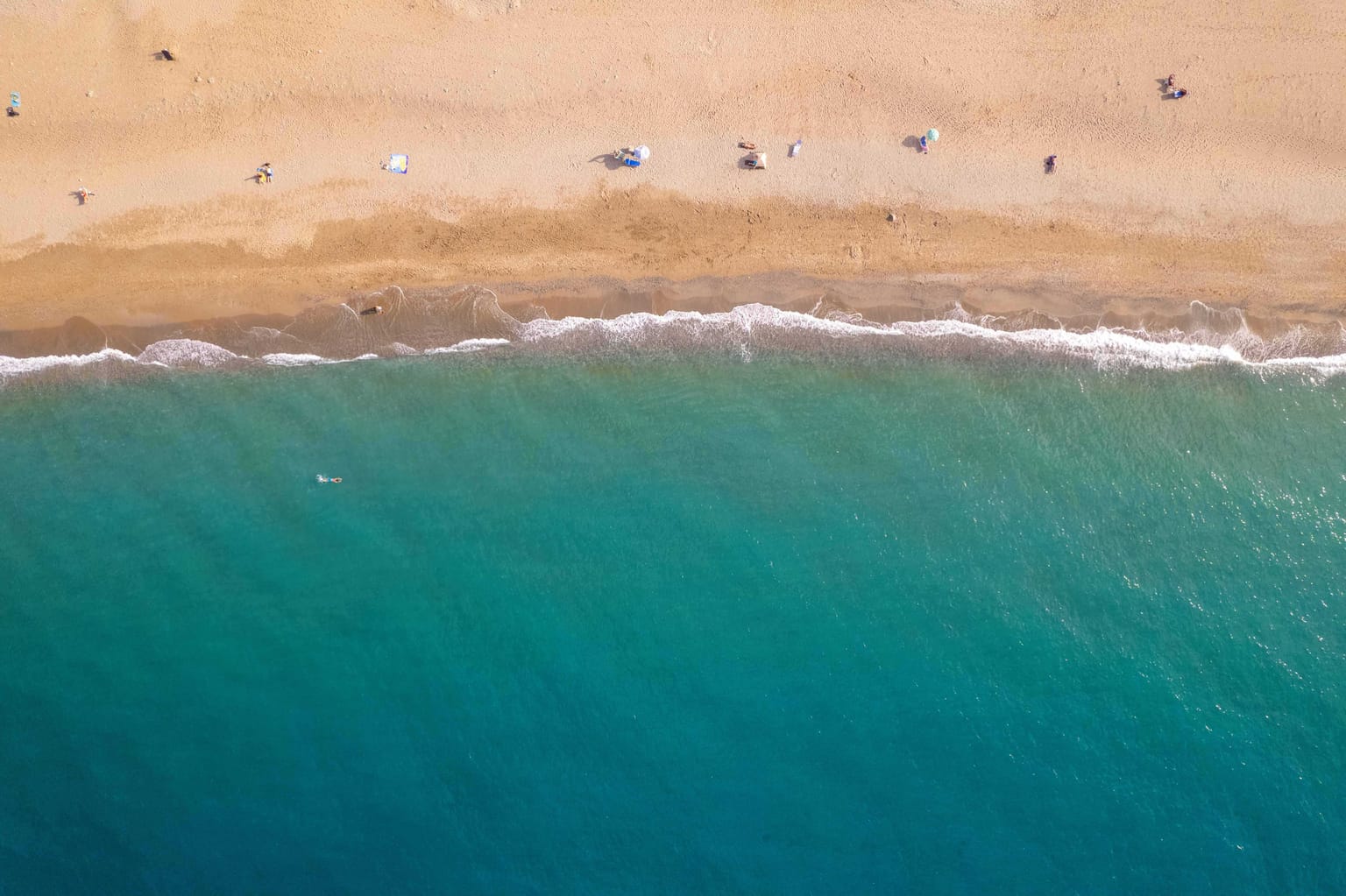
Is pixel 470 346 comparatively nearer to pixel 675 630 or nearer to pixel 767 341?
pixel 767 341

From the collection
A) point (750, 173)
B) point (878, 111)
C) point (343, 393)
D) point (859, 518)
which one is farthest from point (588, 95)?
A: point (859, 518)

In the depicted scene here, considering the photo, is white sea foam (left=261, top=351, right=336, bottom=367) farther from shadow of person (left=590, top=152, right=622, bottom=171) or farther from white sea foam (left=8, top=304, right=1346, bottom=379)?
shadow of person (left=590, top=152, right=622, bottom=171)

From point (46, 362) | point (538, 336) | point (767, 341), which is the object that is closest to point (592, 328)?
point (538, 336)

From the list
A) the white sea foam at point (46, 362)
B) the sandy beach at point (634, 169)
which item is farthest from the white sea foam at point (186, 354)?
the sandy beach at point (634, 169)

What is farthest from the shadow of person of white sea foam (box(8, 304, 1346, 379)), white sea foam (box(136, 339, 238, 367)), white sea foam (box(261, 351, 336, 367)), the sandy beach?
white sea foam (box(136, 339, 238, 367))

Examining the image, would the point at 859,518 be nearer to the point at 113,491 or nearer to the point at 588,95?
the point at 588,95

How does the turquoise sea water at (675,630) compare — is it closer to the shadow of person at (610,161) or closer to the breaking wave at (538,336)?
the breaking wave at (538,336)
